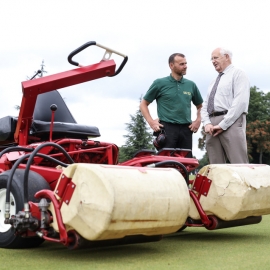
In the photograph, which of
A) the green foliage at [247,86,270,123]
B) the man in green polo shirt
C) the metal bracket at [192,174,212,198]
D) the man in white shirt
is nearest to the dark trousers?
the man in green polo shirt

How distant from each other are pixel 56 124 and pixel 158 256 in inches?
77.3

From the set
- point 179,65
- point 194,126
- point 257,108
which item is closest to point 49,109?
point 179,65

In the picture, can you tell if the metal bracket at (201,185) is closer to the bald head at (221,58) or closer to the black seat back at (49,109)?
the bald head at (221,58)

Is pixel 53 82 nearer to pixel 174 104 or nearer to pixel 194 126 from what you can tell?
pixel 174 104

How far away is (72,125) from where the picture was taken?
5.85 meters

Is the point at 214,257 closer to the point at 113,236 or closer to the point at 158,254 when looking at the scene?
the point at 158,254

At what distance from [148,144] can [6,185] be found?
31472mm

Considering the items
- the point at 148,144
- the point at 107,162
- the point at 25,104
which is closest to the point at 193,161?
the point at 107,162

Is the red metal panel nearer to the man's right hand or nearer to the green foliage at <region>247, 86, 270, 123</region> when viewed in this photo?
the man's right hand

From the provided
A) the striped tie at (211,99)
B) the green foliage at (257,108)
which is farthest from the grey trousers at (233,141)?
the green foliage at (257,108)

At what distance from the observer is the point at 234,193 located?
5141mm

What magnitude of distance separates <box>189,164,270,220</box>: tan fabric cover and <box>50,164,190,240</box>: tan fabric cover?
103 centimetres

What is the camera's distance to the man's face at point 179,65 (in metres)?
6.48

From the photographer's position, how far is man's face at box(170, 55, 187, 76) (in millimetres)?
6477
